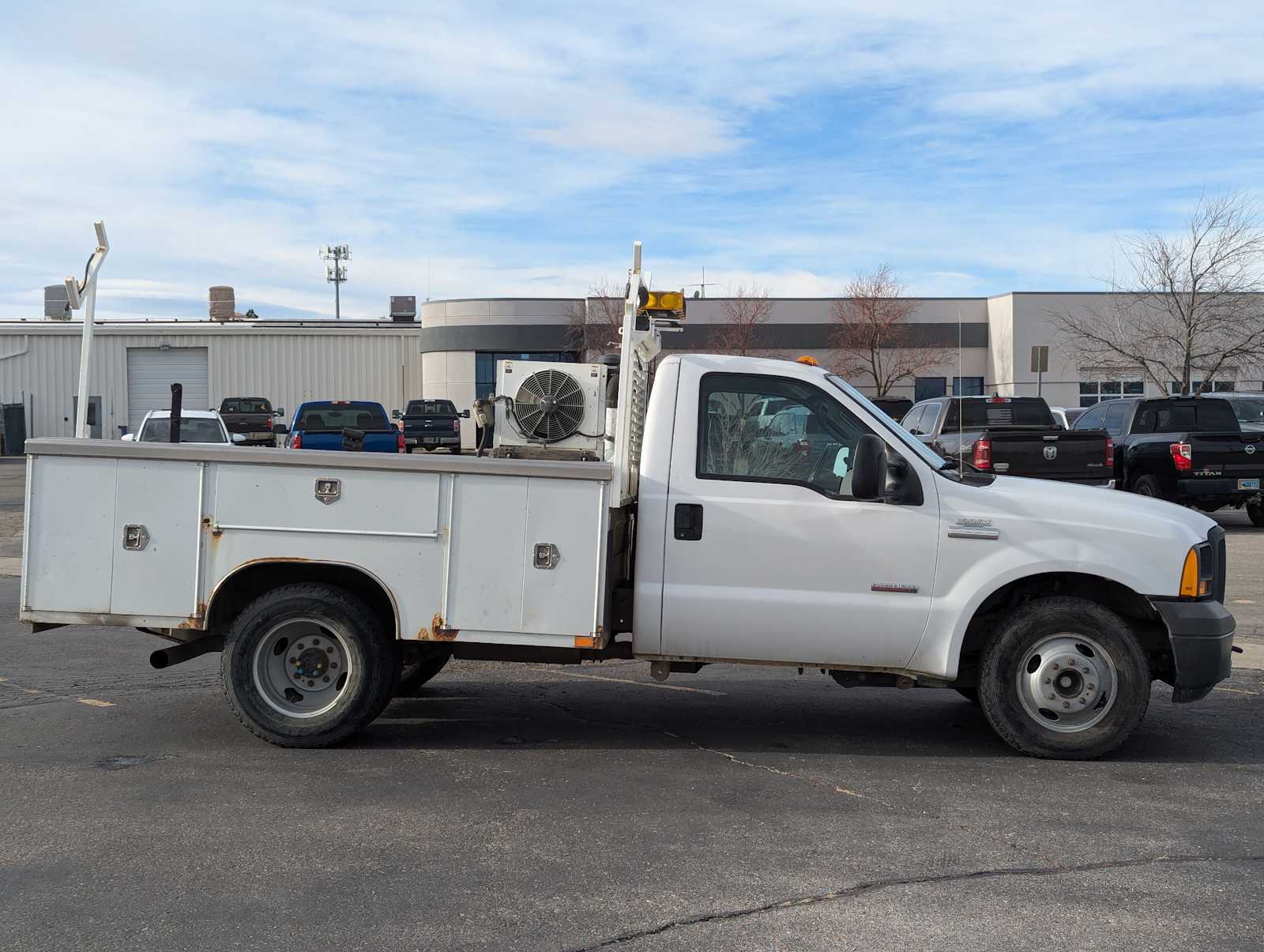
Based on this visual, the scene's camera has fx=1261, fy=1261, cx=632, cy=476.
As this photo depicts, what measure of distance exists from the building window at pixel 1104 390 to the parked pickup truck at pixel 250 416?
2588 centimetres

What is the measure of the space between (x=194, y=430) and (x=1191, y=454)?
1591cm

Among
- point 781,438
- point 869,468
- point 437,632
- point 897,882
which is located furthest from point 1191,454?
point 897,882

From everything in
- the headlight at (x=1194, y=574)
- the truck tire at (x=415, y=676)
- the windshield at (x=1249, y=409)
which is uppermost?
the windshield at (x=1249, y=409)

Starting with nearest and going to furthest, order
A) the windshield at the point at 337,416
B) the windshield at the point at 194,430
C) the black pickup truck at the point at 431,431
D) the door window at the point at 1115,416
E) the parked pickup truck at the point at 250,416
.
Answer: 1. the door window at the point at 1115,416
2. the windshield at the point at 194,430
3. the windshield at the point at 337,416
4. the parked pickup truck at the point at 250,416
5. the black pickup truck at the point at 431,431

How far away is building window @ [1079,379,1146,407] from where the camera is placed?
42062 mm

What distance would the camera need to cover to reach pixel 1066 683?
6.39 m

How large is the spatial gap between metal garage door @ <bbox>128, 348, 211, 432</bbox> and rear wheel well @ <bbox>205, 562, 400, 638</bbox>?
150 ft

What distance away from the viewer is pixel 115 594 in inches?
252

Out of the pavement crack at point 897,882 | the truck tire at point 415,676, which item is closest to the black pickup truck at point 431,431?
the truck tire at point 415,676

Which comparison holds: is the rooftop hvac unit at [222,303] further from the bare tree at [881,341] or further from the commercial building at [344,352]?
the bare tree at [881,341]

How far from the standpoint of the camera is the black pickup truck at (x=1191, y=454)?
1714cm

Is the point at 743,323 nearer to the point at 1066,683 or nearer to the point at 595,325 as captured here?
the point at 595,325

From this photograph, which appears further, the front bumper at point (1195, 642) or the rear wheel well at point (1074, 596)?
the rear wheel well at point (1074, 596)

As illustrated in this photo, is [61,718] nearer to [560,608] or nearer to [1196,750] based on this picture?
[560,608]
